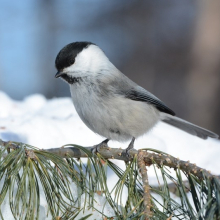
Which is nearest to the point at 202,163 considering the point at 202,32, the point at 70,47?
the point at 70,47

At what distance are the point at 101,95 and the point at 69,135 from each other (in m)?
0.36

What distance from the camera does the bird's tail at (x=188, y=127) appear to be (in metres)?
1.91

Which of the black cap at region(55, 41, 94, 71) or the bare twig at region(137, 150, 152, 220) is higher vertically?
the black cap at region(55, 41, 94, 71)

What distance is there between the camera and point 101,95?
5.21 ft

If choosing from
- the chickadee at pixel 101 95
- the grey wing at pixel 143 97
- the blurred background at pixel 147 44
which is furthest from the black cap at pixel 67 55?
the blurred background at pixel 147 44

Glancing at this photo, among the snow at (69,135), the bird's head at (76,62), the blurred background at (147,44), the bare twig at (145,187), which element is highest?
the blurred background at (147,44)

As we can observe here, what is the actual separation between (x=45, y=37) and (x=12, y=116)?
4.76m

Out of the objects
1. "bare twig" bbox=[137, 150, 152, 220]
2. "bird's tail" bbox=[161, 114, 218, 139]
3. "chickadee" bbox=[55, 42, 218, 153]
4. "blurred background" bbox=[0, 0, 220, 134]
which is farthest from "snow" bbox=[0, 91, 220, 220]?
"blurred background" bbox=[0, 0, 220, 134]

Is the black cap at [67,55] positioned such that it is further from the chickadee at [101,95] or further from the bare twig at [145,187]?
the bare twig at [145,187]

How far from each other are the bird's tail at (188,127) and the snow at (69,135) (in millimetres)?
56

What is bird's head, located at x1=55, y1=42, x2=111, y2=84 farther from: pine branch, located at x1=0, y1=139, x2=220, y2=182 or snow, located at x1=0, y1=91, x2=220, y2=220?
pine branch, located at x1=0, y1=139, x2=220, y2=182

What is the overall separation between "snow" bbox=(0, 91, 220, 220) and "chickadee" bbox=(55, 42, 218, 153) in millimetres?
175

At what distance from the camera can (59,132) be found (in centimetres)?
181

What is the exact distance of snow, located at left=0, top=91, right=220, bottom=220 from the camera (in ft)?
5.66
